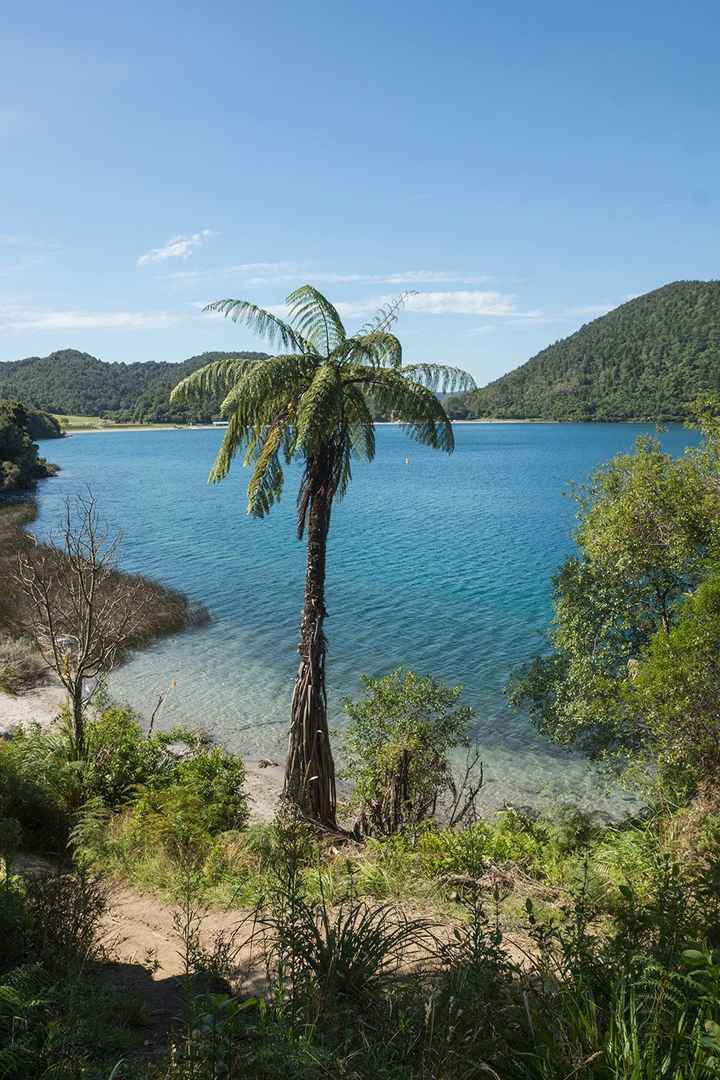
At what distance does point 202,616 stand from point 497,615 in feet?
37.5

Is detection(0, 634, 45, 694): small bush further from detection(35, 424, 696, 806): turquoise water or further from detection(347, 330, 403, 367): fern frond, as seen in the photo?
detection(347, 330, 403, 367): fern frond

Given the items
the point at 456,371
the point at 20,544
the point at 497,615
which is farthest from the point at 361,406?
the point at 20,544

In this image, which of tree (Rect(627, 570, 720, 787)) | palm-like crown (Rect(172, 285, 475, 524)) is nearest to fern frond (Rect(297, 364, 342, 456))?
palm-like crown (Rect(172, 285, 475, 524))

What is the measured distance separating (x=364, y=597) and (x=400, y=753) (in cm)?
1953

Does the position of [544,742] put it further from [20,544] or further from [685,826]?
[20,544]

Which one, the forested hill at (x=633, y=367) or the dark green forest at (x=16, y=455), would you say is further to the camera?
the forested hill at (x=633, y=367)

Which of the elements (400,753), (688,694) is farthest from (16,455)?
(688,694)

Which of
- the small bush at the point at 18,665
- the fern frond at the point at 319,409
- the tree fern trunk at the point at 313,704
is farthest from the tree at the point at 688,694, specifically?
the small bush at the point at 18,665

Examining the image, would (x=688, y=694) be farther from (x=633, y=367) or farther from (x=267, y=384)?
(x=633, y=367)

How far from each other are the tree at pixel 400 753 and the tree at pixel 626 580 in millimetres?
2991

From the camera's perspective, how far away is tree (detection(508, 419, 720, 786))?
1335 cm

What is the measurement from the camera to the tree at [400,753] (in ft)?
38.5

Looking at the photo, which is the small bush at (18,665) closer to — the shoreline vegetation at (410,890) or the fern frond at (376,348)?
the shoreline vegetation at (410,890)

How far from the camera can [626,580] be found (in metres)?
14.5
